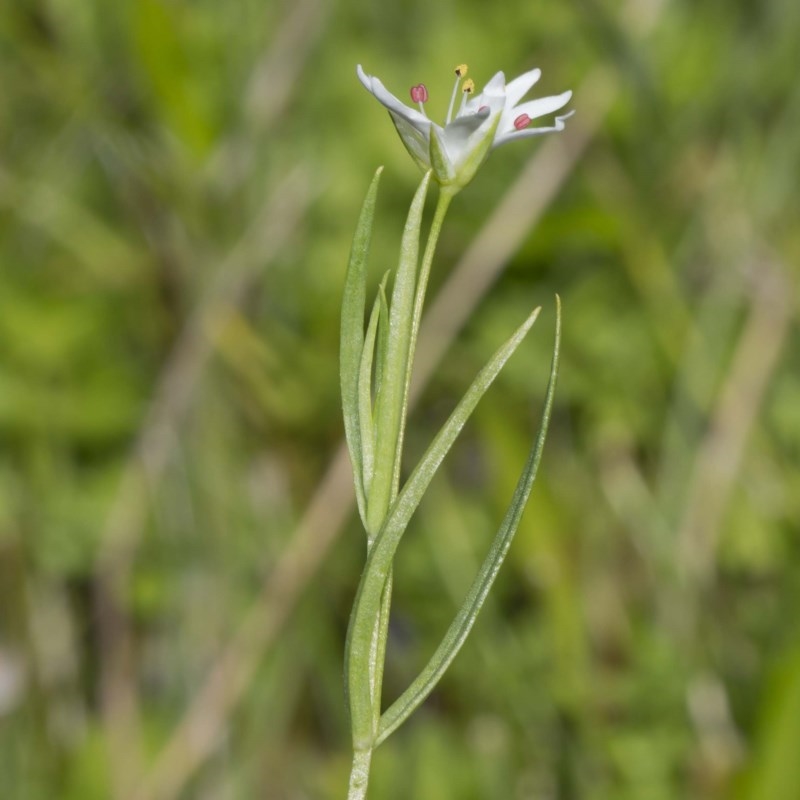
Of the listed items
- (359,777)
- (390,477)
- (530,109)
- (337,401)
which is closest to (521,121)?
(530,109)

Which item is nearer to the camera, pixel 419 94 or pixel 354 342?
pixel 354 342

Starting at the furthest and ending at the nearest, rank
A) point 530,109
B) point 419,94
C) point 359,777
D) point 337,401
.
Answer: point 337,401 < point 419,94 < point 530,109 < point 359,777

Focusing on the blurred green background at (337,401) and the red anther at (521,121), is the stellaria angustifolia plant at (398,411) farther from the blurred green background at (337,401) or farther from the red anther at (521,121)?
the blurred green background at (337,401)

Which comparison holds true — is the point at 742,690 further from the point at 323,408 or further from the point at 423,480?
the point at 423,480

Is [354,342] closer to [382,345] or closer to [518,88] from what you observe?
[382,345]

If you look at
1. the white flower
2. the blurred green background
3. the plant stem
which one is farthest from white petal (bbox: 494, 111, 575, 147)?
the blurred green background

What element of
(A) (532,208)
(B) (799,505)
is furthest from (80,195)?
(B) (799,505)

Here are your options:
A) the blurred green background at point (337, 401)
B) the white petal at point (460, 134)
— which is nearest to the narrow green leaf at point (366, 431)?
the white petal at point (460, 134)
